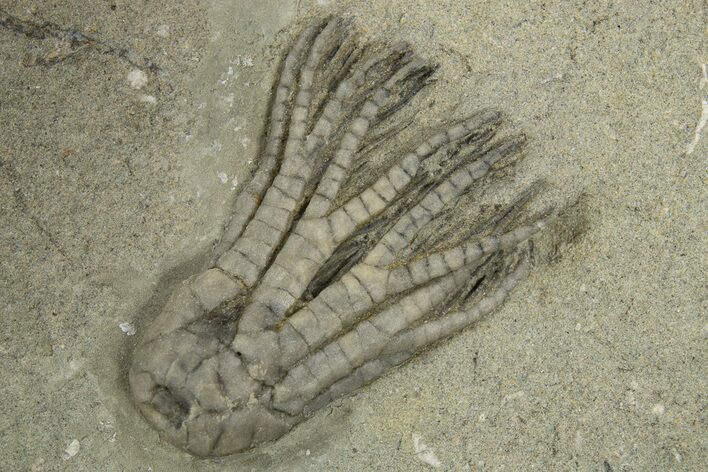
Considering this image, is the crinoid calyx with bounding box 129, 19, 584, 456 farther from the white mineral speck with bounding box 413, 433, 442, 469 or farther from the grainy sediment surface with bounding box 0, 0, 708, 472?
the white mineral speck with bounding box 413, 433, 442, 469

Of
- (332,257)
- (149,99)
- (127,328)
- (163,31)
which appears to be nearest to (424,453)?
(332,257)

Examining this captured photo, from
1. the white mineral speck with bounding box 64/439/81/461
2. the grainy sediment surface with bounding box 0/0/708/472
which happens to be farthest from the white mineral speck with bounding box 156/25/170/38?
the white mineral speck with bounding box 64/439/81/461

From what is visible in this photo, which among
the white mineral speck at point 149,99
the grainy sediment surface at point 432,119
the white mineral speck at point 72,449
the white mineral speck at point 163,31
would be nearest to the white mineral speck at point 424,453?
the grainy sediment surface at point 432,119

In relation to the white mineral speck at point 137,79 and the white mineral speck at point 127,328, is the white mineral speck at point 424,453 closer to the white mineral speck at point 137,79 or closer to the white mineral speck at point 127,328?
the white mineral speck at point 127,328

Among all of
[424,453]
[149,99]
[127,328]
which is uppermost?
[149,99]

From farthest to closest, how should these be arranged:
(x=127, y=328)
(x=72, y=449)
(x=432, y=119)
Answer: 1. (x=432, y=119)
2. (x=127, y=328)
3. (x=72, y=449)

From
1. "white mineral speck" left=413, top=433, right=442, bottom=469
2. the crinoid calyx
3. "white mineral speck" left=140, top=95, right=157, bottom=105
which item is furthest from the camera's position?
"white mineral speck" left=140, top=95, right=157, bottom=105

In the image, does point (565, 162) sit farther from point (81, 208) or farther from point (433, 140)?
point (81, 208)

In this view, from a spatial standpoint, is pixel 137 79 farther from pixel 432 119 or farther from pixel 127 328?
pixel 432 119
